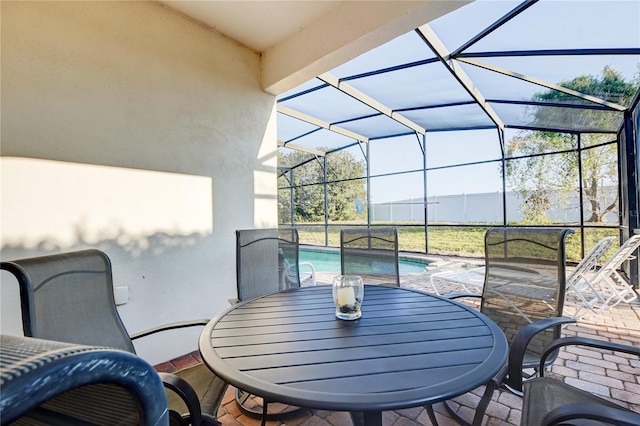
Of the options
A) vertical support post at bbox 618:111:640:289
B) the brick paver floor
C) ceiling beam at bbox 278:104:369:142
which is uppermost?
ceiling beam at bbox 278:104:369:142

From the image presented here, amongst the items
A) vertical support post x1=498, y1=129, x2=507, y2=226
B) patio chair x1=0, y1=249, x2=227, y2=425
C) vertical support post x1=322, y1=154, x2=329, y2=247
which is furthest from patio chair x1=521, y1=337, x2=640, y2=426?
vertical support post x1=322, y1=154, x2=329, y2=247

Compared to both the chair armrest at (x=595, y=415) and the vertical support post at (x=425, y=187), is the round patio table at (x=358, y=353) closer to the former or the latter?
the chair armrest at (x=595, y=415)

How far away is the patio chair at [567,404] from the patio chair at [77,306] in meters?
1.22

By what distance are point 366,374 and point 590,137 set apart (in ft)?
24.0

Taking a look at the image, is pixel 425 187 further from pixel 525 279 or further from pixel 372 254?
pixel 525 279

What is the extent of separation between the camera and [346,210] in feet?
36.8

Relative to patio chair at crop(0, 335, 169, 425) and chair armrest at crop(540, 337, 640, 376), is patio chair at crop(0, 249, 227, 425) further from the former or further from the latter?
chair armrest at crop(540, 337, 640, 376)

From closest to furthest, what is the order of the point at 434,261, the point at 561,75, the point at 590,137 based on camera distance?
1. the point at 561,75
2. the point at 590,137
3. the point at 434,261

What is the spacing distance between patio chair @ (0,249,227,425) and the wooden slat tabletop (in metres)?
0.26

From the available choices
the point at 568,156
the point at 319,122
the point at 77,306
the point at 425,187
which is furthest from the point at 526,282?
the point at 425,187

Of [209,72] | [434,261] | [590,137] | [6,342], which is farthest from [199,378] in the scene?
[590,137]

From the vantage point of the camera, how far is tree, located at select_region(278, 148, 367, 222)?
33.9ft

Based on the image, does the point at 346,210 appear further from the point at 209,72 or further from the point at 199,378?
the point at 199,378

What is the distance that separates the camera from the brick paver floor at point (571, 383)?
177 centimetres
